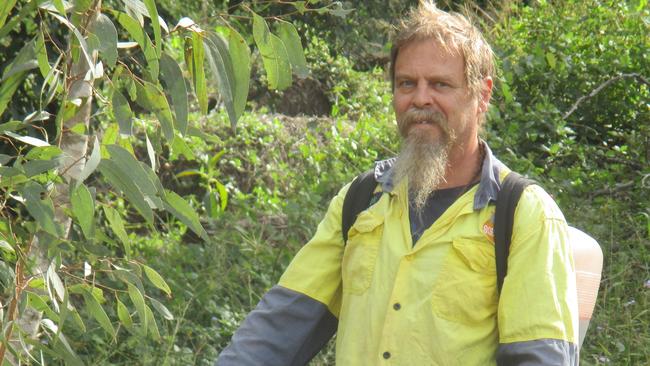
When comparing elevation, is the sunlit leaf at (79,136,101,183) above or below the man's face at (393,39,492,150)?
above

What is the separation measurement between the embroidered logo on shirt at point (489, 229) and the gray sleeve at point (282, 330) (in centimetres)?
53

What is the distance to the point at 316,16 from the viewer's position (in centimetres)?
812

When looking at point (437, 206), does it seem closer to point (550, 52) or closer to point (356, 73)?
point (550, 52)

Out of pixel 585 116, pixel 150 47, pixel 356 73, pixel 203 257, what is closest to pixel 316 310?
pixel 150 47

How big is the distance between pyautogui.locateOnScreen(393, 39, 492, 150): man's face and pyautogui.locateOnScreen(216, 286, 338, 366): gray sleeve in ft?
1.86

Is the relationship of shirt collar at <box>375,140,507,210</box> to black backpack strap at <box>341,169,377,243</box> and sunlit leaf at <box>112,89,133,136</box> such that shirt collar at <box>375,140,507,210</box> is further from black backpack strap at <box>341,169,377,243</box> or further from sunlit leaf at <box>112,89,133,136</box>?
sunlit leaf at <box>112,89,133,136</box>

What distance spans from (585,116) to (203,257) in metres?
2.79

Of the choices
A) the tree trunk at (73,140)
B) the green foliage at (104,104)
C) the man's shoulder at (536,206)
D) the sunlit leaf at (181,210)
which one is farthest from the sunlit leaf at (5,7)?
the man's shoulder at (536,206)

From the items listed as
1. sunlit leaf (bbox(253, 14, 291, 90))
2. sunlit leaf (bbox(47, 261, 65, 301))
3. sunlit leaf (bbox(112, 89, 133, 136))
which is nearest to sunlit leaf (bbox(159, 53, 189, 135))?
sunlit leaf (bbox(112, 89, 133, 136))

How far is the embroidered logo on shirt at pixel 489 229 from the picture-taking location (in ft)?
9.58

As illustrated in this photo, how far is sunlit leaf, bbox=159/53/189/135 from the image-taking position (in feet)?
9.12

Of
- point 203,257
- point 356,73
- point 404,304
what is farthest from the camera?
point 356,73

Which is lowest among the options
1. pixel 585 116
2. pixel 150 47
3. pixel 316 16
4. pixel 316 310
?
pixel 585 116

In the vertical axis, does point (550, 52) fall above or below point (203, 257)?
above
